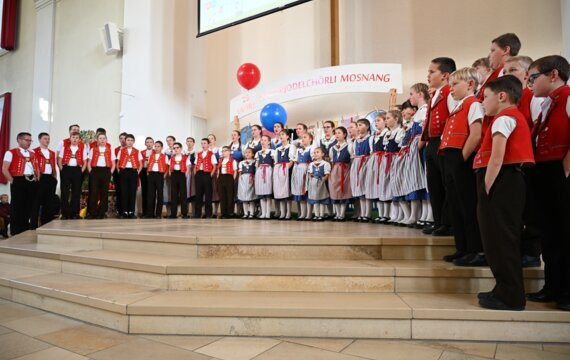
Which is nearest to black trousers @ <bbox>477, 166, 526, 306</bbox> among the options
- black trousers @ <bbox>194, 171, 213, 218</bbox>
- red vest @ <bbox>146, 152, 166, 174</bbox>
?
black trousers @ <bbox>194, 171, 213, 218</bbox>

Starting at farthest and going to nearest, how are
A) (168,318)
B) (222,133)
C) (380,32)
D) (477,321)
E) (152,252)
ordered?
(222,133)
(380,32)
(152,252)
(168,318)
(477,321)

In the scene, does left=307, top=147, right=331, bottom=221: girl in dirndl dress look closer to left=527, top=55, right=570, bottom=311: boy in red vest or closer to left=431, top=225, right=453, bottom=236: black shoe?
left=431, top=225, right=453, bottom=236: black shoe

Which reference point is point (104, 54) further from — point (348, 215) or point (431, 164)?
point (431, 164)

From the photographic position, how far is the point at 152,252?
10.1 feet

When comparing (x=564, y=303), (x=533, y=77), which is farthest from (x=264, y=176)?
(x=564, y=303)

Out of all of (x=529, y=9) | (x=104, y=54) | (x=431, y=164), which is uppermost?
(x=104, y=54)

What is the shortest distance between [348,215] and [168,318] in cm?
398

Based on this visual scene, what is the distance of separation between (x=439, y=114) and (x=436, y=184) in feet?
1.74

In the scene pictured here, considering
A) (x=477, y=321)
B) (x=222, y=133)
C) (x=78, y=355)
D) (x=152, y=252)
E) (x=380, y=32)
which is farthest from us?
(x=222, y=133)

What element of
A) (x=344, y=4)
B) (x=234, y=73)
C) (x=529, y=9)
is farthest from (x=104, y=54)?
(x=529, y=9)

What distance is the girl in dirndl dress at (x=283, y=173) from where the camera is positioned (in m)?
5.51

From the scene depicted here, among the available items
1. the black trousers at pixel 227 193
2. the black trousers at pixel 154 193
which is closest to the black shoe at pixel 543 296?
the black trousers at pixel 227 193

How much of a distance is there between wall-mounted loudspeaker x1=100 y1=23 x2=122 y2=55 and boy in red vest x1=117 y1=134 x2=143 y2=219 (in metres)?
3.92

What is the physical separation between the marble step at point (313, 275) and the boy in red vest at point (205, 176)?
12.5 feet
